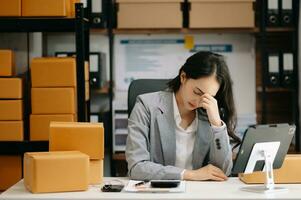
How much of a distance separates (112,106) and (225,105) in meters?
1.36

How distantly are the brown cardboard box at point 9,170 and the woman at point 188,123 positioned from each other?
0.88 m

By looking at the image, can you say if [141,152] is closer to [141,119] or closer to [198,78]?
[141,119]

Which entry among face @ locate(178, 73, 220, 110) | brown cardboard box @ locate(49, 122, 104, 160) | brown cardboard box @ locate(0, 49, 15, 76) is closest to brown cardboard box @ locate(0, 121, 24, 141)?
brown cardboard box @ locate(0, 49, 15, 76)

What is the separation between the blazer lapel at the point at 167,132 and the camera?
231 centimetres

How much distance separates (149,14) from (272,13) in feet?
2.69

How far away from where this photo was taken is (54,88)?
278 cm

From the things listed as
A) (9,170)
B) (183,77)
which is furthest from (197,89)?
(9,170)

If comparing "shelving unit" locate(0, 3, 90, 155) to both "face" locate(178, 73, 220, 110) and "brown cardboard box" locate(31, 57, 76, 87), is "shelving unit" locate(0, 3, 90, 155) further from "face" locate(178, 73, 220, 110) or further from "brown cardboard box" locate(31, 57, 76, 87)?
"face" locate(178, 73, 220, 110)

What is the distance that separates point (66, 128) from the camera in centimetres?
210

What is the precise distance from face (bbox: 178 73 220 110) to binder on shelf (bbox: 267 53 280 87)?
1.33 metres

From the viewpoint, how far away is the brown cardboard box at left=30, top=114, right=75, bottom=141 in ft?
9.16

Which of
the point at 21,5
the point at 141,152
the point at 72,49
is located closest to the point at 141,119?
the point at 141,152

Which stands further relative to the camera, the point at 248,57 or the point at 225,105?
the point at 248,57

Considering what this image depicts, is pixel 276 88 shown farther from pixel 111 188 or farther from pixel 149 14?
pixel 111 188
